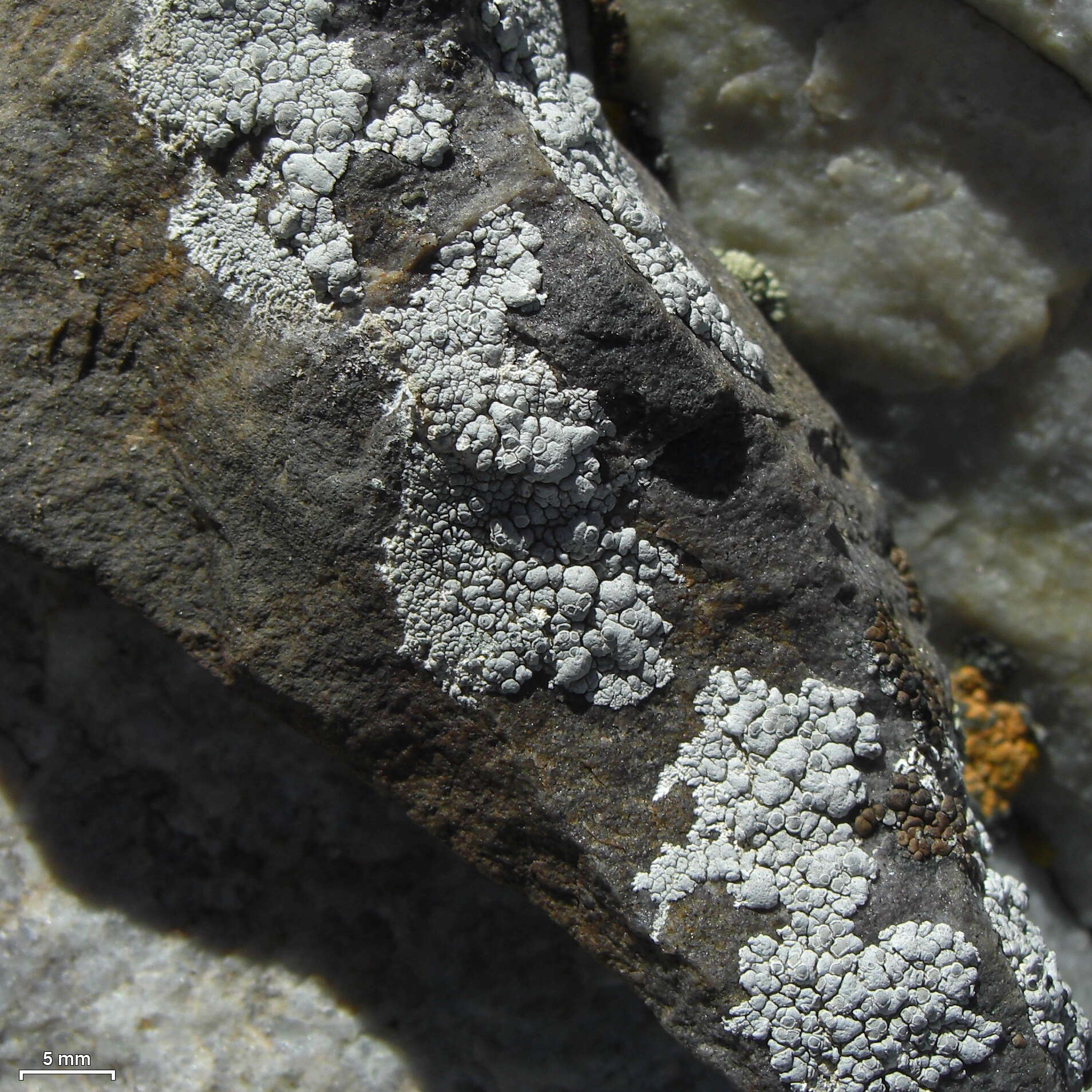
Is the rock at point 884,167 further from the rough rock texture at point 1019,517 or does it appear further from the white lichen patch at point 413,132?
the white lichen patch at point 413,132

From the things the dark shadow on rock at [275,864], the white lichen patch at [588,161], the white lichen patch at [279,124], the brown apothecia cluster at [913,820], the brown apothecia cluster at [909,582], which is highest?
the white lichen patch at [588,161]

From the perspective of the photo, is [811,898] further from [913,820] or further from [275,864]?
[275,864]

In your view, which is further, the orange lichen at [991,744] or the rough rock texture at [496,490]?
the orange lichen at [991,744]

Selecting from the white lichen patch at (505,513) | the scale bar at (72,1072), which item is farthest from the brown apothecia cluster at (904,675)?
the scale bar at (72,1072)

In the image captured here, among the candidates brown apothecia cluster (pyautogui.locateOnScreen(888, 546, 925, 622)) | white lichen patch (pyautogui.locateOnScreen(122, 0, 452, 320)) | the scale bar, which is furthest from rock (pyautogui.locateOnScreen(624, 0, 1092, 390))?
the scale bar

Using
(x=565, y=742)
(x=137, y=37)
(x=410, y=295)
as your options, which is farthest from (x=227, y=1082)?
(x=137, y=37)

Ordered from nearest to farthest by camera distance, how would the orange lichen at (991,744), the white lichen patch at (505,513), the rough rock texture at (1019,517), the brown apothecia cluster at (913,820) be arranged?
the white lichen patch at (505,513)
the brown apothecia cluster at (913,820)
the rough rock texture at (1019,517)
the orange lichen at (991,744)

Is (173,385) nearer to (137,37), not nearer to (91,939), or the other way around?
(137,37)
